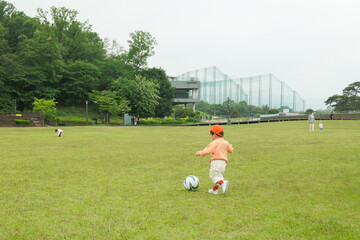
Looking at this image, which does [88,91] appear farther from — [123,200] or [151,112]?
[123,200]

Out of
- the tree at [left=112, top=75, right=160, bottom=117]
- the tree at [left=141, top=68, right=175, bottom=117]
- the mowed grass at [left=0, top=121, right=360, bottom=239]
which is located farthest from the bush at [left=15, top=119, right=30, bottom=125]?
the mowed grass at [left=0, top=121, right=360, bottom=239]

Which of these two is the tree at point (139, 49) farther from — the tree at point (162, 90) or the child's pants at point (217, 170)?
the child's pants at point (217, 170)

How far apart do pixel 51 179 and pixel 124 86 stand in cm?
5483

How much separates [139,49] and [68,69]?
18.6 metres

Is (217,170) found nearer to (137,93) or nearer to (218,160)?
(218,160)

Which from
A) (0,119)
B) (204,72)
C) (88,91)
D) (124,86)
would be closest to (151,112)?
(124,86)

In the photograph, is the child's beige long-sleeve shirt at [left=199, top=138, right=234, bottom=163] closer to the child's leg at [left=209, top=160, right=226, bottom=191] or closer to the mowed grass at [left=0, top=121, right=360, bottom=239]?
the child's leg at [left=209, top=160, right=226, bottom=191]

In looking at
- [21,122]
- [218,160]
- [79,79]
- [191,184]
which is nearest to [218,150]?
[218,160]

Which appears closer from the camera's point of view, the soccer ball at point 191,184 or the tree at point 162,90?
the soccer ball at point 191,184

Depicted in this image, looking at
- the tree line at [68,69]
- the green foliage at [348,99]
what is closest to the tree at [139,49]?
the tree line at [68,69]

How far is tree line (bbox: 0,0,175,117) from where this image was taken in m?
55.7

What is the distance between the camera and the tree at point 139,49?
2852 inches

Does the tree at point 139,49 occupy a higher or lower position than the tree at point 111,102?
higher

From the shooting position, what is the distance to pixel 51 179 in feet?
25.7
